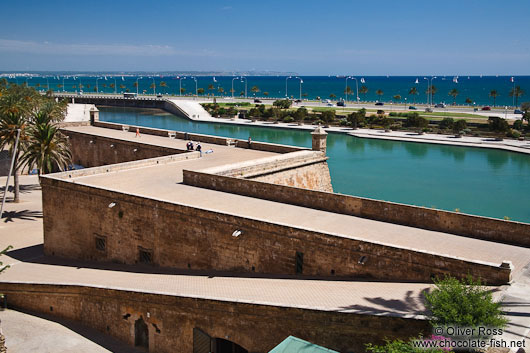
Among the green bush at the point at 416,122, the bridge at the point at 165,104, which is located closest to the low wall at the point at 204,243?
the green bush at the point at 416,122

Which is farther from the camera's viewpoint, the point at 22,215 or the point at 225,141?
the point at 225,141

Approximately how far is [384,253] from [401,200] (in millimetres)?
20974

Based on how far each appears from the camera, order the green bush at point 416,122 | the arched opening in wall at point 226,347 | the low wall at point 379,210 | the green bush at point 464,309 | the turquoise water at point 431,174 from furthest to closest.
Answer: the green bush at point 416,122
the turquoise water at point 431,174
the low wall at point 379,210
the arched opening in wall at point 226,347
the green bush at point 464,309

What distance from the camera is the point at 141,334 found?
15258 mm

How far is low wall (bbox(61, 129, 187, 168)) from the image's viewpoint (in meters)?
31.2

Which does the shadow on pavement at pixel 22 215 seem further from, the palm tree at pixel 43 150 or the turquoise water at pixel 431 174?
the turquoise water at pixel 431 174

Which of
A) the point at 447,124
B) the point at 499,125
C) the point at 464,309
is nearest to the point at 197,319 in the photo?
the point at 464,309

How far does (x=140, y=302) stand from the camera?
587 inches

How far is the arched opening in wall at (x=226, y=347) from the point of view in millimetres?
13686

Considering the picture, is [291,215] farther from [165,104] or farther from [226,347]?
[165,104]

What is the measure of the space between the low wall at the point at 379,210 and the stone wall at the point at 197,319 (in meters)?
6.10

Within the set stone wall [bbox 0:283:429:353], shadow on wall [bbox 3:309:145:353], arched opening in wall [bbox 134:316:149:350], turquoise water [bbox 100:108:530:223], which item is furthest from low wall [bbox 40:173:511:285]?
turquoise water [bbox 100:108:530:223]

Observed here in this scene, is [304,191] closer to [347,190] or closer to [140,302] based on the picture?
[140,302]

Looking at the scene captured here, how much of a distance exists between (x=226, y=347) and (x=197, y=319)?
3.59 feet
